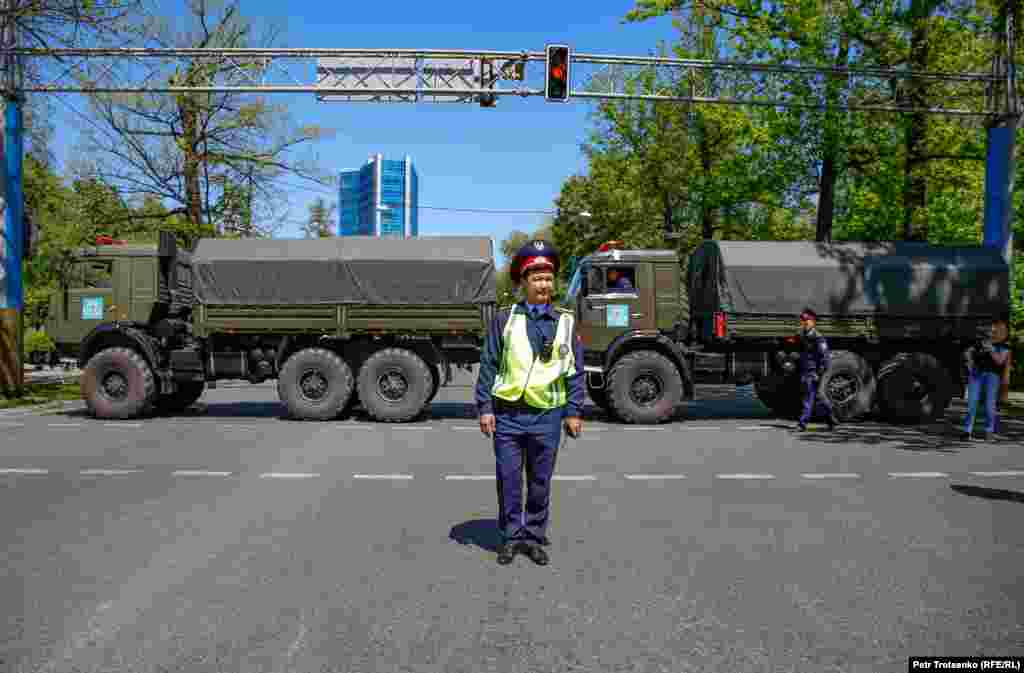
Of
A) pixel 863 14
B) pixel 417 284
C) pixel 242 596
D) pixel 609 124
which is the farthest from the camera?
pixel 609 124

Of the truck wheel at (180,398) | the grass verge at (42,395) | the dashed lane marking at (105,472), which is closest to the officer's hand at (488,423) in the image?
the dashed lane marking at (105,472)

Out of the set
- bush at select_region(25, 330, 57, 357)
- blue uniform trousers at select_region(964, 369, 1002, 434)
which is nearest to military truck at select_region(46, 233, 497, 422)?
blue uniform trousers at select_region(964, 369, 1002, 434)

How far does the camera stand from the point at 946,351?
12961 mm

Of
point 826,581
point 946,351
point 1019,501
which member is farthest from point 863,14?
point 826,581

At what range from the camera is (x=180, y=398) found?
1386cm

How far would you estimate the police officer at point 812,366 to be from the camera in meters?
11.8

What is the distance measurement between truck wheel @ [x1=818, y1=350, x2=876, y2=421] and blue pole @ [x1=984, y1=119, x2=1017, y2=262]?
5758mm

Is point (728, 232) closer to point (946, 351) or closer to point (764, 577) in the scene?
point (946, 351)

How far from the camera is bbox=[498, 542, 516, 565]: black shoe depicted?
4.80 m

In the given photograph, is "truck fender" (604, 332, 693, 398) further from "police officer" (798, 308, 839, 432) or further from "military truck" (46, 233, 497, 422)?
"military truck" (46, 233, 497, 422)

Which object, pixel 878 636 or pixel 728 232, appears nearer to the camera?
pixel 878 636

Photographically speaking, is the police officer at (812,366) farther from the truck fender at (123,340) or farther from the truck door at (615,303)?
the truck fender at (123,340)

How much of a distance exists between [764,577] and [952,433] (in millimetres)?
8668

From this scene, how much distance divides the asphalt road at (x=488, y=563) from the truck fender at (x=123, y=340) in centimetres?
306
